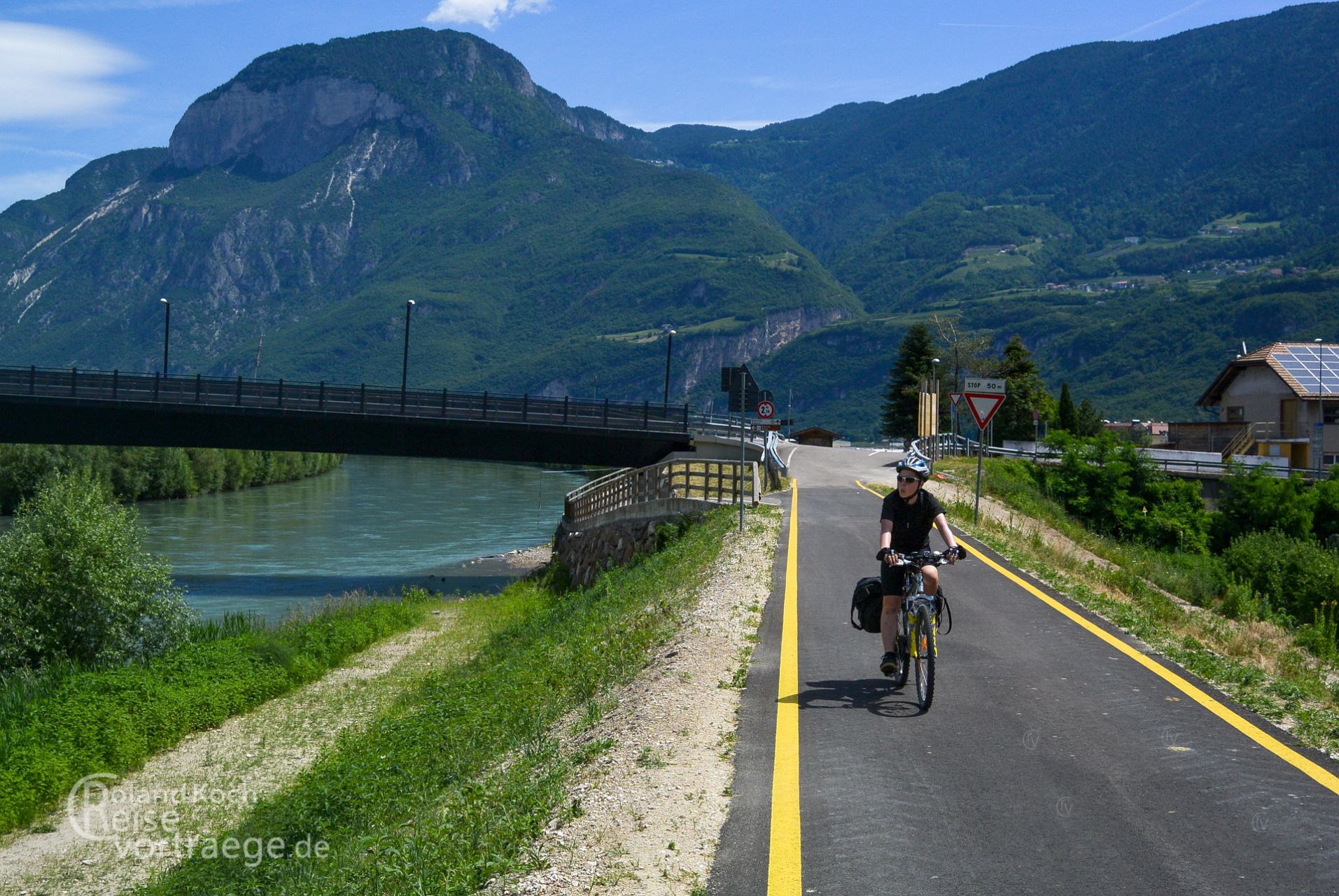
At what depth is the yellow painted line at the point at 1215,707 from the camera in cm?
684

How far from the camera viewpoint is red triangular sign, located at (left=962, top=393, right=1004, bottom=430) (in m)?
21.5

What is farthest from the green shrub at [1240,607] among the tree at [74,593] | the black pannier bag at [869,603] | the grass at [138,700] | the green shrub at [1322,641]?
the tree at [74,593]

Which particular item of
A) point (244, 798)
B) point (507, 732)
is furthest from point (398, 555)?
point (507, 732)

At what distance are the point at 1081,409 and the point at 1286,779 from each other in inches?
3455

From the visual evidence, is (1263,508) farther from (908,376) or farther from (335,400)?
(908,376)

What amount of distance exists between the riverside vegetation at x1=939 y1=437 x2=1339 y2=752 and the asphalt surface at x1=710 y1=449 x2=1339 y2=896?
28.5 inches

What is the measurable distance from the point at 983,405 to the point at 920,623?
46.2 ft

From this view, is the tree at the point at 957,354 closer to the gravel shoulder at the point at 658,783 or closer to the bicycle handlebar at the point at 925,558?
the gravel shoulder at the point at 658,783

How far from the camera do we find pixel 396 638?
26938 mm

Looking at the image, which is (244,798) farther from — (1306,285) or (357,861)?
(1306,285)

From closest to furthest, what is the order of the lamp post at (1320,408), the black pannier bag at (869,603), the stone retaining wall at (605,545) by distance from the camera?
1. the black pannier bag at (869,603)
2. the stone retaining wall at (605,545)
3. the lamp post at (1320,408)

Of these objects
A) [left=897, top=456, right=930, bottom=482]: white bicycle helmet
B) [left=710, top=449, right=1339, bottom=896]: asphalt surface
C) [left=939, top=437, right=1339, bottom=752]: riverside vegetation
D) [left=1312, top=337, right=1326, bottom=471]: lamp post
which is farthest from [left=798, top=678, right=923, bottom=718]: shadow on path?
[left=1312, top=337, right=1326, bottom=471]: lamp post

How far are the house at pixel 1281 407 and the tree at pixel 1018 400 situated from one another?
10.1 meters

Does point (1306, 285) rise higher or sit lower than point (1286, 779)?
higher
